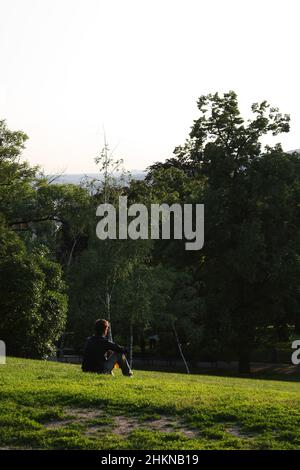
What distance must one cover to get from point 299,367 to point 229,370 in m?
4.64

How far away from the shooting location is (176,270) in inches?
1932

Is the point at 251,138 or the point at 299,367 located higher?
the point at 251,138

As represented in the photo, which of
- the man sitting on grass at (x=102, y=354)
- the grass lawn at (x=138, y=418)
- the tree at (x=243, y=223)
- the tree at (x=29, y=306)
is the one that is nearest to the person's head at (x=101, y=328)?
the man sitting on grass at (x=102, y=354)

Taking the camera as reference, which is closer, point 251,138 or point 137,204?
point 137,204

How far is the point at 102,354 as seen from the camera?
1758 cm

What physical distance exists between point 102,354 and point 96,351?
153mm

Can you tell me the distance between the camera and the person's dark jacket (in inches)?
671

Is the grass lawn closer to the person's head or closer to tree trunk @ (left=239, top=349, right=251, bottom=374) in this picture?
the person's head

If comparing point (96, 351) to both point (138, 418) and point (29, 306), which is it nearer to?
point (138, 418)

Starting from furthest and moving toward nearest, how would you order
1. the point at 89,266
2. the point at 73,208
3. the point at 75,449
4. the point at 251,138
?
the point at 251,138, the point at 73,208, the point at 89,266, the point at 75,449

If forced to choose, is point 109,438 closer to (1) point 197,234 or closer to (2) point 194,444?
(2) point 194,444

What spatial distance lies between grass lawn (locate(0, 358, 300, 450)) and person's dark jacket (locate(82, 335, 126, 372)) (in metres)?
1.48

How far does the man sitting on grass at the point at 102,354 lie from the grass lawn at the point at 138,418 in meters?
1.54

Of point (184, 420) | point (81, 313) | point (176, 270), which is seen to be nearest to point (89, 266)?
point (81, 313)
